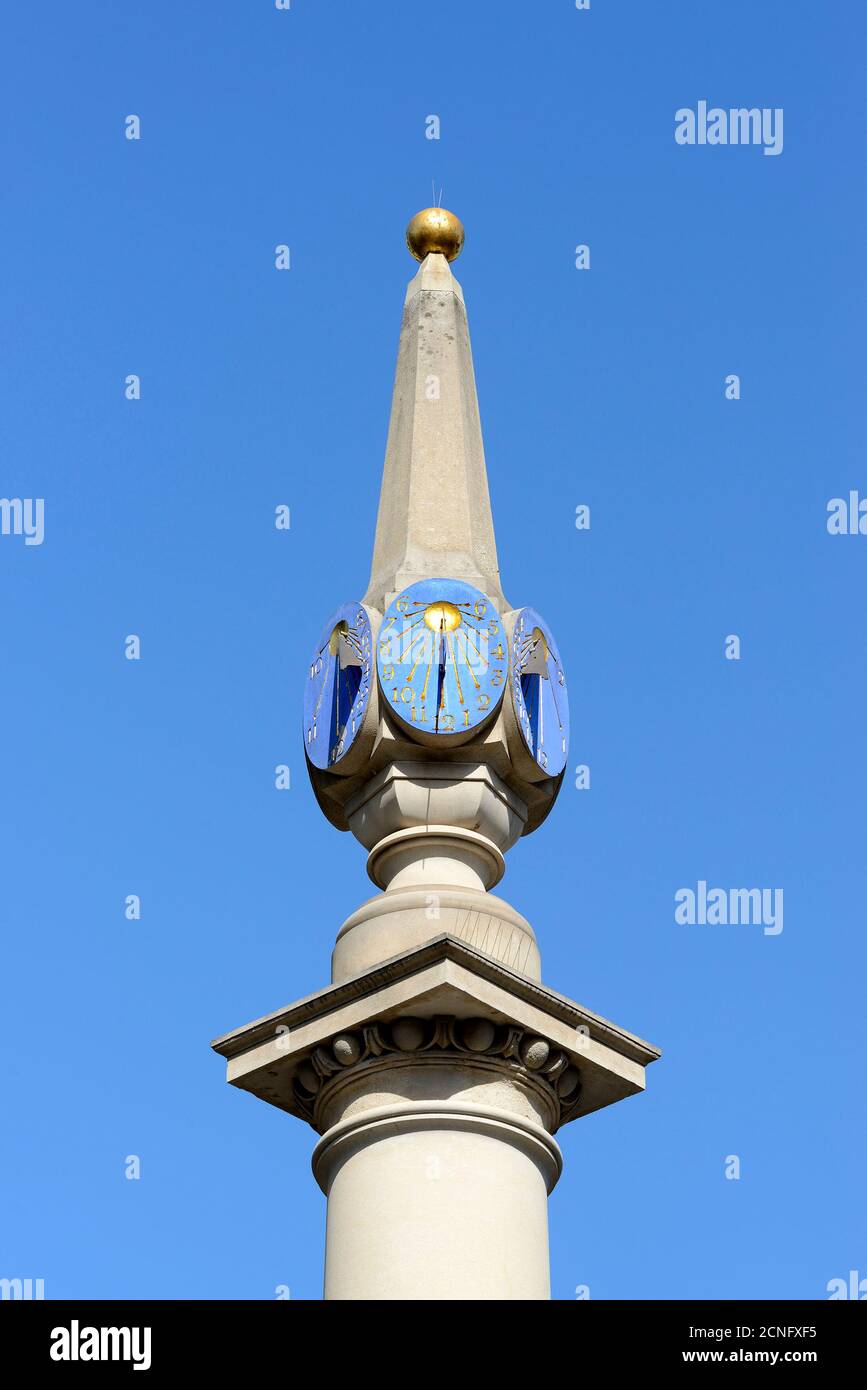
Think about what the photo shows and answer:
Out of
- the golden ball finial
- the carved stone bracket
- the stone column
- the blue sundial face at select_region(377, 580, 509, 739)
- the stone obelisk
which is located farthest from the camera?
the golden ball finial

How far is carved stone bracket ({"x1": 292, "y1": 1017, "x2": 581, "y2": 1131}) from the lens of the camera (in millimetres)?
21297

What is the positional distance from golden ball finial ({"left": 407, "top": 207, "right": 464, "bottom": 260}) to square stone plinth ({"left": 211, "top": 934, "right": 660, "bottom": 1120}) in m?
8.77

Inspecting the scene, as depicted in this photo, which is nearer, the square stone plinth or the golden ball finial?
the square stone plinth

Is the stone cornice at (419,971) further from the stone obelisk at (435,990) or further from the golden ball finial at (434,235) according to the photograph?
the golden ball finial at (434,235)

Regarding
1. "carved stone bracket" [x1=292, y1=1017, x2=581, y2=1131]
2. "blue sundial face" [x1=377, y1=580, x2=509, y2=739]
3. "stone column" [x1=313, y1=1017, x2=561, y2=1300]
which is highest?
"blue sundial face" [x1=377, y1=580, x2=509, y2=739]

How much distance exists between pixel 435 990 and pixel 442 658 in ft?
11.2

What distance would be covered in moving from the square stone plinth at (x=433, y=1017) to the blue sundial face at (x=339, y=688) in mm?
2721

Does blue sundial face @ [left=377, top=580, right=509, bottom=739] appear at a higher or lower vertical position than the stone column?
higher

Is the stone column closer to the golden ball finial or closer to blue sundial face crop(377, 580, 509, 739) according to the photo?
blue sundial face crop(377, 580, 509, 739)

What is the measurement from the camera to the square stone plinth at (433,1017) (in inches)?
830

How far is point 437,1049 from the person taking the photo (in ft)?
69.9

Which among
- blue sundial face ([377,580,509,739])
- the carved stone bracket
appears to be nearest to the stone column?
the carved stone bracket

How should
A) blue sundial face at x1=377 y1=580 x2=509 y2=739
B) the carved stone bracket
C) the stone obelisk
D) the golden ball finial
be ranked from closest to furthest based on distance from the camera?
the stone obelisk → the carved stone bracket → blue sundial face at x1=377 y1=580 x2=509 y2=739 → the golden ball finial
